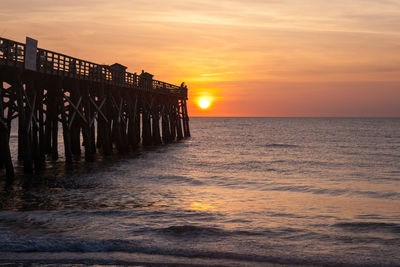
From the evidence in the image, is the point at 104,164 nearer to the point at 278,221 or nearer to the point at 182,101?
the point at 278,221

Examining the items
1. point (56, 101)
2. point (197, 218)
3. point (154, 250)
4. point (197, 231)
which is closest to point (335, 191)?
point (197, 218)

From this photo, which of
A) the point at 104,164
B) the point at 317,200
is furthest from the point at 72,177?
the point at 317,200

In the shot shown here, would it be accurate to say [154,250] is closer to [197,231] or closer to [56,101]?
[197,231]

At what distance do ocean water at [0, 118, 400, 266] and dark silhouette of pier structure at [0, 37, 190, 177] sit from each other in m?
1.63

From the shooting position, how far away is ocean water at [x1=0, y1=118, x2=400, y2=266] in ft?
26.3

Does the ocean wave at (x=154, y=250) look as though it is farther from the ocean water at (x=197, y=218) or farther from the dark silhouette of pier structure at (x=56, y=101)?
the dark silhouette of pier structure at (x=56, y=101)

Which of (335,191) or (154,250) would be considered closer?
(154,250)

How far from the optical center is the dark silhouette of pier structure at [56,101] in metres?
16.2

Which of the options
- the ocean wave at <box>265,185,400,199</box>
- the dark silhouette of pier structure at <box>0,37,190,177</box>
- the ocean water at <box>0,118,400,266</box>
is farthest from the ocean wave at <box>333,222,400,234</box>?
the dark silhouette of pier structure at <box>0,37,190,177</box>

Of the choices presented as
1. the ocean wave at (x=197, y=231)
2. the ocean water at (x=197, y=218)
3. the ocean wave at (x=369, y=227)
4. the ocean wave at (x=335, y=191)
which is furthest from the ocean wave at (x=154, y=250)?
the ocean wave at (x=335, y=191)

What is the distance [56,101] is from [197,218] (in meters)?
→ 12.1

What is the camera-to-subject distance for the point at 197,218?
11.1 metres

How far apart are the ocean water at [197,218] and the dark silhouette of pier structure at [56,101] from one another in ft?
5.34

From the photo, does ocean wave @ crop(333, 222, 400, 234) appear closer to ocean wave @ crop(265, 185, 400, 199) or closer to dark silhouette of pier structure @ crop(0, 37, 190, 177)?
ocean wave @ crop(265, 185, 400, 199)
